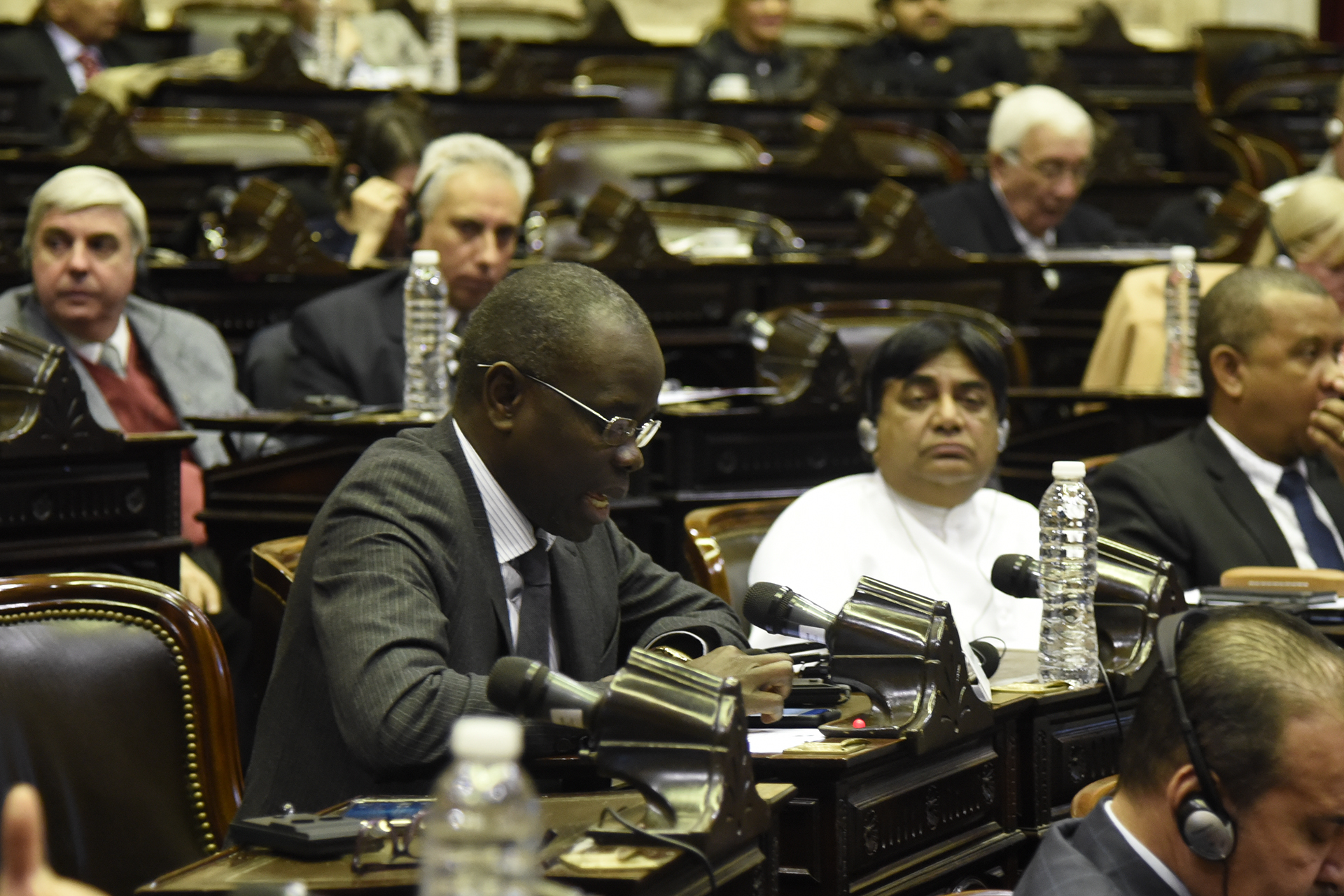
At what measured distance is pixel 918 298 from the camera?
5.93m

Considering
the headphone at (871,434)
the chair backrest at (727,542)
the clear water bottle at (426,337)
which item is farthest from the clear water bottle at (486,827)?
the clear water bottle at (426,337)

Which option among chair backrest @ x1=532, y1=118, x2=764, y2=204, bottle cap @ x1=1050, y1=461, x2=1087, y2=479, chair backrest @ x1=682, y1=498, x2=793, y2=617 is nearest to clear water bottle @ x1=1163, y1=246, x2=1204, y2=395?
chair backrest @ x1=682, y1=498, x2=793, y2=617

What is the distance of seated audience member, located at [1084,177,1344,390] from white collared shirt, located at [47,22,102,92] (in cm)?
484

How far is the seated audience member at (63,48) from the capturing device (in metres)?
7.55

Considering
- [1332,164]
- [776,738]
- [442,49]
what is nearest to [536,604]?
[776,738]

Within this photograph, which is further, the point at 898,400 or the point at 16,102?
the point at 16,102

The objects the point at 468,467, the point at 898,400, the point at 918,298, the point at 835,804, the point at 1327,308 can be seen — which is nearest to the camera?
the point at 835,804

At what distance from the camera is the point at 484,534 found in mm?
2301

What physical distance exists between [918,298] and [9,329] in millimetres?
3256

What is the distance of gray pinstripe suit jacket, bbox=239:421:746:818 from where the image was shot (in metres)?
2.07

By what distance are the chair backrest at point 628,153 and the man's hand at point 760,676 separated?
453 cm

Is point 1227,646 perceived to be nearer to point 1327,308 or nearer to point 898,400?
point 898,400

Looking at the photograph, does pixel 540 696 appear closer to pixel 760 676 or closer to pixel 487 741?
pixel 760 676

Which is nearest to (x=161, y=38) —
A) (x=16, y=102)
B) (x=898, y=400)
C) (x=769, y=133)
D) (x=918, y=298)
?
(x=16, y=102)
